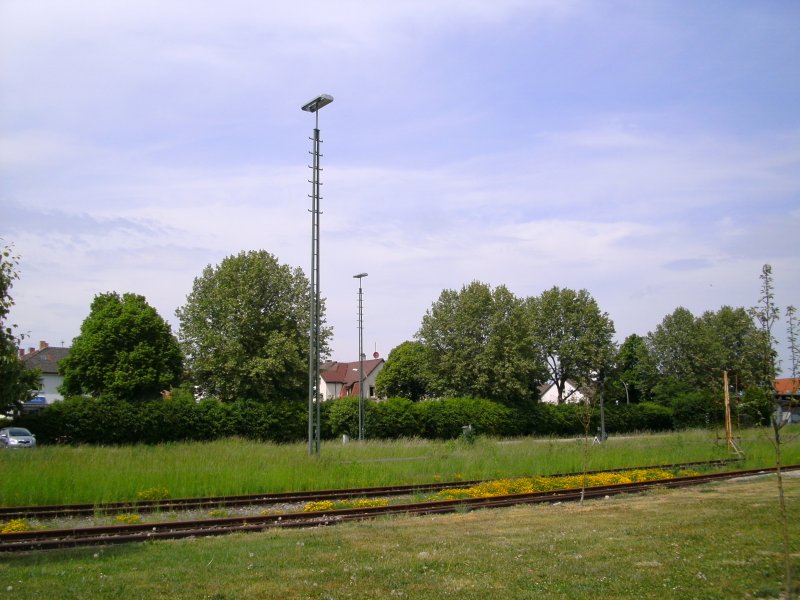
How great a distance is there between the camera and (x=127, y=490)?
19188mm

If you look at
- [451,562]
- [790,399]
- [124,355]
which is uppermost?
[124,355]

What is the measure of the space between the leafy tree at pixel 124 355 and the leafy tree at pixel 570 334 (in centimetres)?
3742

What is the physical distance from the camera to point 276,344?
160 feet

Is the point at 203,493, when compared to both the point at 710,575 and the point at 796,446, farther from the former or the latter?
the point at 796,446

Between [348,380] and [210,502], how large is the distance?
295 feet

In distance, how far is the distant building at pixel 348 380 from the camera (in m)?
105

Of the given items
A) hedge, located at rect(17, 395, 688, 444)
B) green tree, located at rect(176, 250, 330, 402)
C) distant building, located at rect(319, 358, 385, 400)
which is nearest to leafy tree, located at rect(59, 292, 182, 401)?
green tree, located at rect(176, 250, 330, 402)

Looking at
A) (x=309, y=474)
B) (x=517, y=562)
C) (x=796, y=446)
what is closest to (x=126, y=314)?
(x=309, y=474)

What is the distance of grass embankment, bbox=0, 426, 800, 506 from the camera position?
19250 millimetres

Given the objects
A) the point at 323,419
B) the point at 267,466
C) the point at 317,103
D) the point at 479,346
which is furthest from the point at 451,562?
the point at 479,346

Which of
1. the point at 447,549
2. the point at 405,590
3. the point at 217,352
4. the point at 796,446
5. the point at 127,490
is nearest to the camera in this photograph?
the point at 405,590

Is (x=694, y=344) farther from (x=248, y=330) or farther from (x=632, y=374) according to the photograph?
(x=248, y=330)

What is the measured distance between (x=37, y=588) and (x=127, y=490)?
11068 mm

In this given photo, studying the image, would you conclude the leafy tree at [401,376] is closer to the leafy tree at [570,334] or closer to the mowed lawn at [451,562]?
the leafy tree at [570,334]
